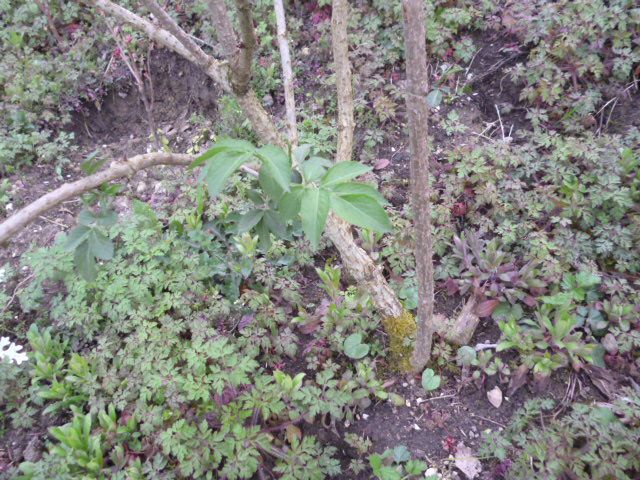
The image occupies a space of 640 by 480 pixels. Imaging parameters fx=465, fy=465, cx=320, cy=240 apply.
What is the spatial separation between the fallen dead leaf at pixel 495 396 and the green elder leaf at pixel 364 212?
1532mm

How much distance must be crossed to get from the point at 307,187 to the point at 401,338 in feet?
4.58

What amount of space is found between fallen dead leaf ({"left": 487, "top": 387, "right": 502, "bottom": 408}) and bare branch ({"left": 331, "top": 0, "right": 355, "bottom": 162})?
1.41 metres

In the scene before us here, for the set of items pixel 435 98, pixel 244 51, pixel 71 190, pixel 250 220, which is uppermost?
pixel 244 51

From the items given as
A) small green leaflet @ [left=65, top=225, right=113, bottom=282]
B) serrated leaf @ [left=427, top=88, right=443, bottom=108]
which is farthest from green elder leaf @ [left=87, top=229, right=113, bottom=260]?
serrated leaf @ [left=427, top=88, right=443, bottom=108]

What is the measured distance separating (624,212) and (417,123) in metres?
1.93

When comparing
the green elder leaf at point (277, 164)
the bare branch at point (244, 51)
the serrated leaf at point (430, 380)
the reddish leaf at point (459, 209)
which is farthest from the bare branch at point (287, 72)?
the serrated leaf at point (430, 380)

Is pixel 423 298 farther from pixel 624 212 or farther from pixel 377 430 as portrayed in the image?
pixel 624 212

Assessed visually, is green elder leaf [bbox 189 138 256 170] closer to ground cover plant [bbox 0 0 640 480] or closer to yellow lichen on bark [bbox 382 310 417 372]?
ground cover plant [bbox 0 0 640 480]

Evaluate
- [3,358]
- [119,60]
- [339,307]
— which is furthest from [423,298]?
[119,60]

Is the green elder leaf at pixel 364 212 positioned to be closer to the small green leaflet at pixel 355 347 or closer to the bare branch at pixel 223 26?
the bare branch at pixel 223 26

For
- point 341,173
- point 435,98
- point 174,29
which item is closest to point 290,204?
point 341,173

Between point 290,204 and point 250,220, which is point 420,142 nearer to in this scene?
point 290,204

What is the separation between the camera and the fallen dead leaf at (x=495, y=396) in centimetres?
231

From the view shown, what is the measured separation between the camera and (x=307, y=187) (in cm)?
128
